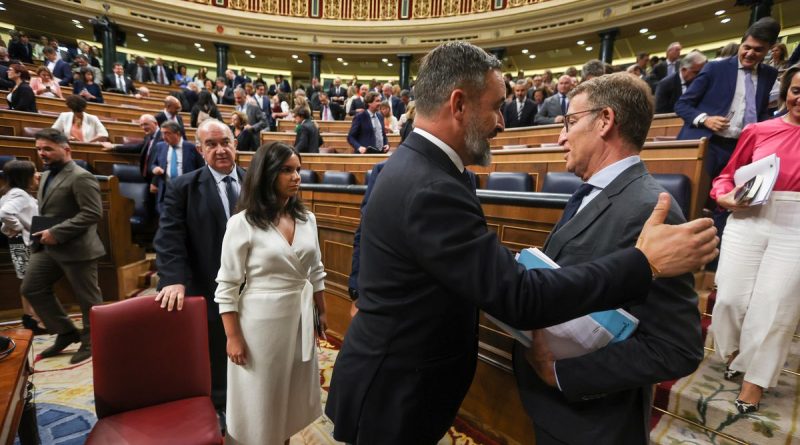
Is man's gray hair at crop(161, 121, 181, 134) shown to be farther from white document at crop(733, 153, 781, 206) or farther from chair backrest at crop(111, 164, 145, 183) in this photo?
white document at crop(733, 153, 781, 206)

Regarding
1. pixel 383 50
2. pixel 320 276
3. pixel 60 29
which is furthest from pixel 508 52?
pixel 60 29

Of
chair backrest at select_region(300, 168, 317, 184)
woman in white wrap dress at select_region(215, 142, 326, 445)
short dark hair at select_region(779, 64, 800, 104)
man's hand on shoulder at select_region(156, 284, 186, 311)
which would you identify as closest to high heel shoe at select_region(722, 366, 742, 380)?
short dark hair at select_region(779, 64, 800, 104)

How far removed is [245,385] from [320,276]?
534mm

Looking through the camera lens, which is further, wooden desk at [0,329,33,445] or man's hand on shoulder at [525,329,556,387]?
wooden desk at [0,329,33,445]

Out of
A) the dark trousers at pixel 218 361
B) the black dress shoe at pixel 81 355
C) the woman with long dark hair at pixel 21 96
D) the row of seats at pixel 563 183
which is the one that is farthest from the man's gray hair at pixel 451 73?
the woman with long dark hair at pixel 21 96

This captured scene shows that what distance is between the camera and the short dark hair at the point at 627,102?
2.96ft

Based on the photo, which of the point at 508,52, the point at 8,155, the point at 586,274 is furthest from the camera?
the point at 508,52

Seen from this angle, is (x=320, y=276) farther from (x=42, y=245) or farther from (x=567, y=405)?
(x=42, y=245)

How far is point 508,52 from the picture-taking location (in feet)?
45.1

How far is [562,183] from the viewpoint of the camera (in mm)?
2645

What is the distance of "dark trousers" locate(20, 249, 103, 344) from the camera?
2.67m

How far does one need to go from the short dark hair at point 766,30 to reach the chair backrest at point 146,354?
3098 millimetres

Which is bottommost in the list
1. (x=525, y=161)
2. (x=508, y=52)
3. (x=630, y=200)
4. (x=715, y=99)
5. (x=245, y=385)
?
(x=245, y=385)

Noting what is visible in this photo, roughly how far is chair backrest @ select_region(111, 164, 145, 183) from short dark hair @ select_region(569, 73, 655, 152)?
16.7 ft
